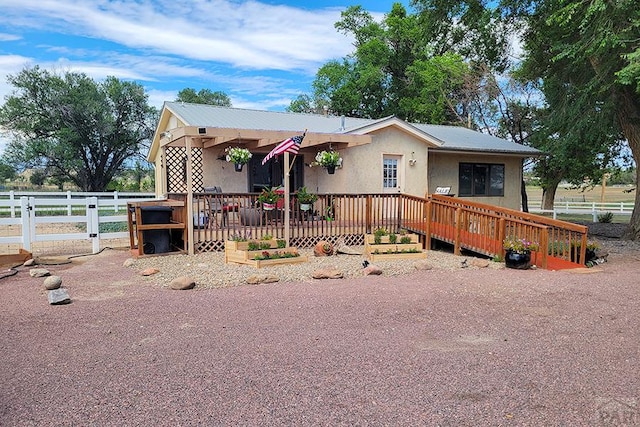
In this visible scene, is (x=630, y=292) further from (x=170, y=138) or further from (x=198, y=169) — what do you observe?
(x=198, y=169)

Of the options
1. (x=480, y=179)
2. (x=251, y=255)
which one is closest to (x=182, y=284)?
(x=251, y=255)

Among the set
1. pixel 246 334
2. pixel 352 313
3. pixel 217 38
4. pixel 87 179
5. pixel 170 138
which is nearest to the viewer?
pixel 246 334

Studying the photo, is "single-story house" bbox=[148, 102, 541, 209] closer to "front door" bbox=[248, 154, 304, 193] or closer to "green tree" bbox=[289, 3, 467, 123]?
"front door" bbox=[248, 154, 304, 193]

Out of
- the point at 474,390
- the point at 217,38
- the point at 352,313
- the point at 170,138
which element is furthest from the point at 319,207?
the point at 217,38

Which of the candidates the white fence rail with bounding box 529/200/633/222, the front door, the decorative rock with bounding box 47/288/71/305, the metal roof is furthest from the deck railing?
the white fence rail with bounding box 529/200/633/222

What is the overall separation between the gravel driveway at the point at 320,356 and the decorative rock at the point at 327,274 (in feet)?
1.77

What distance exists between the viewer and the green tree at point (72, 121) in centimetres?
2610

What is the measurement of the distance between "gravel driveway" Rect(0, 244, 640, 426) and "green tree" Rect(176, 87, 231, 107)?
36.1 meters

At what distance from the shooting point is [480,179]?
16188 millimetres

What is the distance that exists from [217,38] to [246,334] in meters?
20.2

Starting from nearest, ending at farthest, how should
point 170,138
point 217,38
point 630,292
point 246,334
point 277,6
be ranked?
point 246,334 → point 630,292 → point 170,138 → point 277,6 → point 217,38

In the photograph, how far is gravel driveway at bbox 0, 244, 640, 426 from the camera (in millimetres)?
2957

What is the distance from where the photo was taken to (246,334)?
178 inches

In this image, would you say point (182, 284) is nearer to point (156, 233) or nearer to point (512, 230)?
point (156, 233)
